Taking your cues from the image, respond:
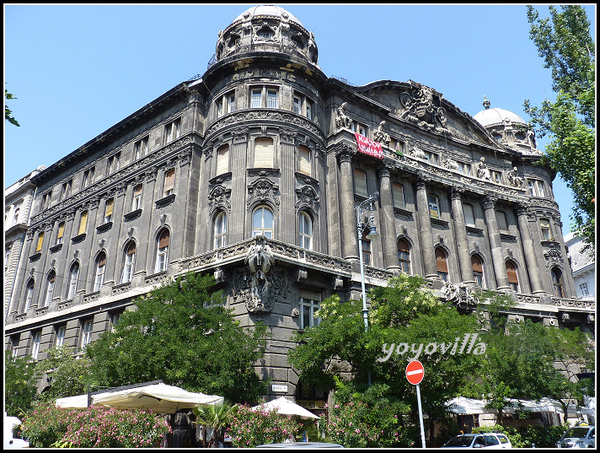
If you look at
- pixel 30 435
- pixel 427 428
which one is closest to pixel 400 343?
pixel 427 428

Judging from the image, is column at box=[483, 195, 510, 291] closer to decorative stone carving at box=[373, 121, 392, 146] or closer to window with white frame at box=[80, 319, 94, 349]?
decorative stone carving at box=[373, 121, 392, 146]

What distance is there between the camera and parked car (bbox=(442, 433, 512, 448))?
1881 cm

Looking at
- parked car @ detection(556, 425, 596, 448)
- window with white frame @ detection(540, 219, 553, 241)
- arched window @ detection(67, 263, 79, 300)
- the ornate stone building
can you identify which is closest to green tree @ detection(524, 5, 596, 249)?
the ornate stone building

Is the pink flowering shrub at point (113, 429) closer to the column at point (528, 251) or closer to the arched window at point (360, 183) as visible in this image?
the arched window at point (360, 183)

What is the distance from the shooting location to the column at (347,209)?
28.0 metres

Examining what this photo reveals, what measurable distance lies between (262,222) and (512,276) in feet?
74.9

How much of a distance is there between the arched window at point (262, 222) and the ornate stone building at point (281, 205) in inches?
3.5

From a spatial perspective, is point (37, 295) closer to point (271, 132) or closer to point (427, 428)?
point (271, 132)

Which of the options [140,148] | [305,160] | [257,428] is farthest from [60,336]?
[257,428]

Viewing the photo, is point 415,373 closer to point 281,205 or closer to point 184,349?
point 184,349

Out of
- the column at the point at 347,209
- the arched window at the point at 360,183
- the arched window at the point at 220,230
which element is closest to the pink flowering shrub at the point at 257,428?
A: the arched window at the point at 220,230

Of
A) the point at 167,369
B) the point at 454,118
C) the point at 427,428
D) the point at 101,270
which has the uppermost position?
the point at 454,118

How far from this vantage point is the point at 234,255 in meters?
23.7

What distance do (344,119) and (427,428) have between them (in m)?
20.2
